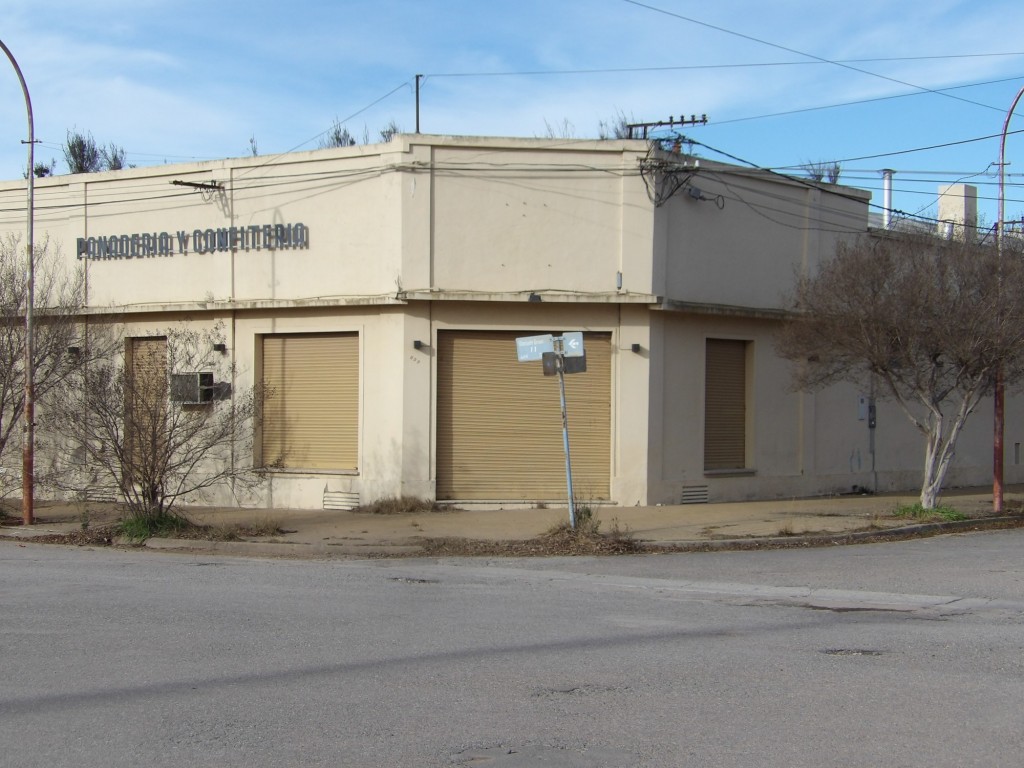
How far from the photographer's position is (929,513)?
17766mm

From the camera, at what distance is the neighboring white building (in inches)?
738

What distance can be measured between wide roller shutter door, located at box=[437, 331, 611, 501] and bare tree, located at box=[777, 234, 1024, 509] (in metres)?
3.79

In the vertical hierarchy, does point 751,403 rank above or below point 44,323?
below

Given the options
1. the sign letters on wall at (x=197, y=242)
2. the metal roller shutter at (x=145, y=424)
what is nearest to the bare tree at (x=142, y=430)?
the metal roller shutter at (x=145, y=424)

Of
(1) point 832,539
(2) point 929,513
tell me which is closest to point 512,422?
(1) point 832,539

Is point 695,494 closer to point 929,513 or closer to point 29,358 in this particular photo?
point 929,513

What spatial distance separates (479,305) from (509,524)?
416 cm

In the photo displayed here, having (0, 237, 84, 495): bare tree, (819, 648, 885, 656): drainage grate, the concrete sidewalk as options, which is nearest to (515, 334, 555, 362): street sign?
the concrete sidewalk

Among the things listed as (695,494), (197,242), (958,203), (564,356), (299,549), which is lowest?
(299,549)

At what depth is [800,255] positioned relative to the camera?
2152 centimetres

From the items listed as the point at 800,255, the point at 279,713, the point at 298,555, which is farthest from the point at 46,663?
the point at 800,255

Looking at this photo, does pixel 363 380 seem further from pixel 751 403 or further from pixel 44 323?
pixel 751 403

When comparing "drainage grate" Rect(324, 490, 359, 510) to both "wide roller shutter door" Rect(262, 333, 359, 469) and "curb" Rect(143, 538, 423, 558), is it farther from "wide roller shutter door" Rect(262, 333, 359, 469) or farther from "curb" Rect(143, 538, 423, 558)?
"curb" Rect(143, 538, 423, 558)

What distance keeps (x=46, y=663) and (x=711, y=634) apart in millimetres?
5292
